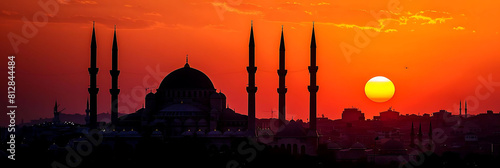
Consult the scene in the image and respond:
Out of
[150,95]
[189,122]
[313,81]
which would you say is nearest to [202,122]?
[189,122]

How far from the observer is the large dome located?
85.0 m

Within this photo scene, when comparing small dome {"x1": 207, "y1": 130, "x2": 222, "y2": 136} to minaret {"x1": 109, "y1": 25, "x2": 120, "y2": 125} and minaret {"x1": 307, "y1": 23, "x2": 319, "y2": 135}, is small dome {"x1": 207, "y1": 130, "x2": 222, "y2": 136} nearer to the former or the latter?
minaret {"x1": 307, "y1": 23, "x2": 319, "y2": 135}

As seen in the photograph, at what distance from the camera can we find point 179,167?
62.2 m

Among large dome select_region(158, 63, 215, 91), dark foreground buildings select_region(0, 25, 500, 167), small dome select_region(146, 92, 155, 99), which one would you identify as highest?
large dome select_region(158, 63, 215, 91)

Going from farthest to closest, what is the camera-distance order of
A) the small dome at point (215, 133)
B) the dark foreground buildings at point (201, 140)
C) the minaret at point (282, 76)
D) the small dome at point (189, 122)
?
the small dome at point (189, 122) < the small dome at point (215, 133) < the minaret at point (282, 76) < the dark foreground buildings at point (201, 140)

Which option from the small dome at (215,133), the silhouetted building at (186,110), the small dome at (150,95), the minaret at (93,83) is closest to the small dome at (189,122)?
the silhouetted building at (186,110)

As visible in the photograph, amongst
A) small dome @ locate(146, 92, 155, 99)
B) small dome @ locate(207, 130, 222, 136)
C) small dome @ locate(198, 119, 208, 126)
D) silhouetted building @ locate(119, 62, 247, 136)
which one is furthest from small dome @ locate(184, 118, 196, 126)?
small dome @ locate(146, 92, 155, 99)

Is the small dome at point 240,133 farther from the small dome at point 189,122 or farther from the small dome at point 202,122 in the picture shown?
the small dome at point 189,122

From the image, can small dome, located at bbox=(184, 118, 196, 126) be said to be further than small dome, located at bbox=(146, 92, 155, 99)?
No

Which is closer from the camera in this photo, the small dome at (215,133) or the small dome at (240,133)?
the small dome at (240,133)

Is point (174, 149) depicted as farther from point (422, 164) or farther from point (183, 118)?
point (422, 164)

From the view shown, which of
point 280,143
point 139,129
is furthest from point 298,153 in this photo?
point 139,129

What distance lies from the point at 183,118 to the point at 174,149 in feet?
39.9

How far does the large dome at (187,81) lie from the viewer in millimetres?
85000
